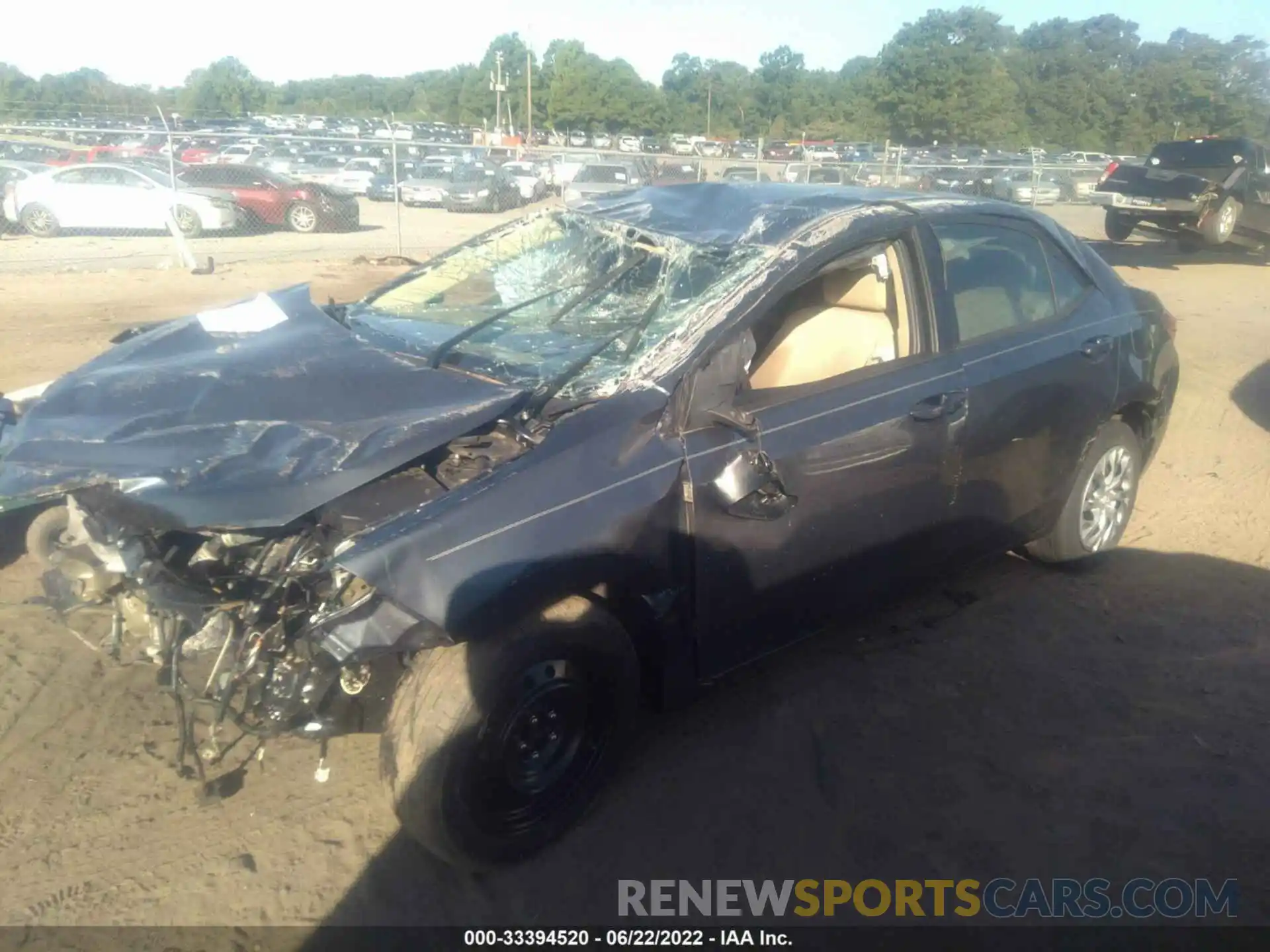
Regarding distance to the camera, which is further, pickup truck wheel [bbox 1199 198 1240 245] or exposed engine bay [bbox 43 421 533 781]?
pickup truck wheel [bbox 1199 198 1240 245]

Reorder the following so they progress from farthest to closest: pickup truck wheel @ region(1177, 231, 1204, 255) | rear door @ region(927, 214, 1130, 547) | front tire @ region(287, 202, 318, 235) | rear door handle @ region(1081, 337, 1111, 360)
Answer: front tire @ region(287, 202, 318, 235) → pickup truck wheel @ region(1177, 231, 1204, 255) → rear door handle @ region(1081, 337, 1111, 360) → rear door @ region(927, 214, 1130, 547)

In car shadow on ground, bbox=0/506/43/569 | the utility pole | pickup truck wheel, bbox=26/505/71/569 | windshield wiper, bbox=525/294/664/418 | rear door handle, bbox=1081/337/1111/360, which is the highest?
the utility pole

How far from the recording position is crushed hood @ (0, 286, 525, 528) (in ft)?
8.87

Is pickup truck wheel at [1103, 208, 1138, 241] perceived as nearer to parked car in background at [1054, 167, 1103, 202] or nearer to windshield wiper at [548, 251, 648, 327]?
parked car in background at [1054, 167, 1103, 202]

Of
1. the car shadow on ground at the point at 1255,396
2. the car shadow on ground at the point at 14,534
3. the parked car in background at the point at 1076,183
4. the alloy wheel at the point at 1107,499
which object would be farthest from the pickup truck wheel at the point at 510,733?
the parked car in background at the point at 1076,183

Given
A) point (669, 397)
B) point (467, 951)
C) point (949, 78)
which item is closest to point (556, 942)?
point (467, 951)

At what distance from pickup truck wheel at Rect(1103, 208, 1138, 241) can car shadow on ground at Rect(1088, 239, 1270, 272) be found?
0.81ft

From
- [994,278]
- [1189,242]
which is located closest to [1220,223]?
[1189,242]

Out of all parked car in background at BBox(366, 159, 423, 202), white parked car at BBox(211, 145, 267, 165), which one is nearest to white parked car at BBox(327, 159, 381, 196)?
parked car in background at BBox(366, 159, 423, 202)

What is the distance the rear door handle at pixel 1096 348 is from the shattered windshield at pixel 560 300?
5.68ft

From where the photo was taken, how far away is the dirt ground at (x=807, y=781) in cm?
278

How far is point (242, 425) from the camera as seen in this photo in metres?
2.96

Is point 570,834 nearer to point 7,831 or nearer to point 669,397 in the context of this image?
point 669,397

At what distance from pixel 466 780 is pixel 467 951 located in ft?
1.44
